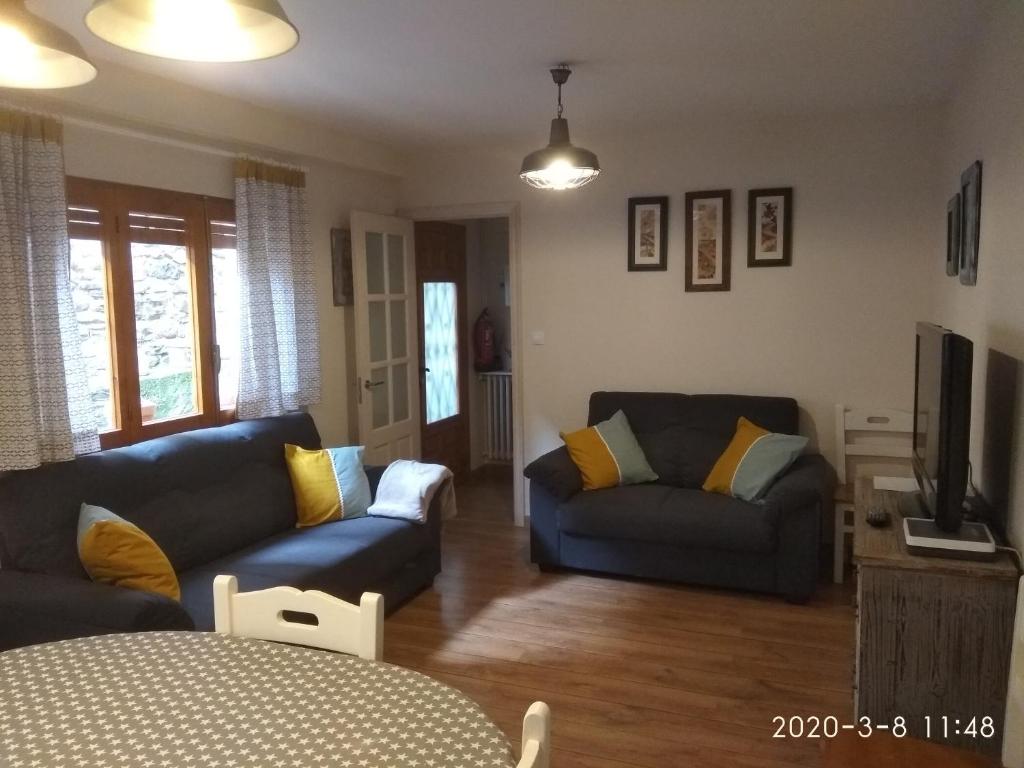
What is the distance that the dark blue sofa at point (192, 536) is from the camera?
2.48m

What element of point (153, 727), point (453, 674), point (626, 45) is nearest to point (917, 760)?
point (153, 727)

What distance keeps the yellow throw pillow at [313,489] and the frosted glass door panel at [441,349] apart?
201cm

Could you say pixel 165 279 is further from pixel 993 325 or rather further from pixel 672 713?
pixel 993 325

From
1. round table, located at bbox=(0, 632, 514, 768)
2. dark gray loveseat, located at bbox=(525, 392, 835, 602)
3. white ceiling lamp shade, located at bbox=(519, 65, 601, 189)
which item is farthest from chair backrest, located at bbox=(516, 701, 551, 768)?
dark gray loveseat, located at bbox=(525, 392, 835, 602)

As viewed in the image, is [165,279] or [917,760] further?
[165,279]

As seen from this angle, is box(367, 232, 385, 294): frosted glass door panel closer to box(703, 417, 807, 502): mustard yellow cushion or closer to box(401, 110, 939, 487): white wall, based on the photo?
box(401, 110, 939, 487): white wall

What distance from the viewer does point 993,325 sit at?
2562 millimetres

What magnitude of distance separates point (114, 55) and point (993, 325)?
329 centimetres

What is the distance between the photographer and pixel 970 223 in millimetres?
2896

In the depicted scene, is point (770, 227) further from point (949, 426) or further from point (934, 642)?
point (934, 642)

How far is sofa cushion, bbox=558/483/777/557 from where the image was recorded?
3799mm

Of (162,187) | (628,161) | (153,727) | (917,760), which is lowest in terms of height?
(917,760)

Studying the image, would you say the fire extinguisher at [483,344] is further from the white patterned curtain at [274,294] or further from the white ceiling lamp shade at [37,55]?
the white ceiling lamp shade at [37,55]

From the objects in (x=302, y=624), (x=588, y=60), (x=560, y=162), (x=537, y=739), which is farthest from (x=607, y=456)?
(x=537, y=739)
